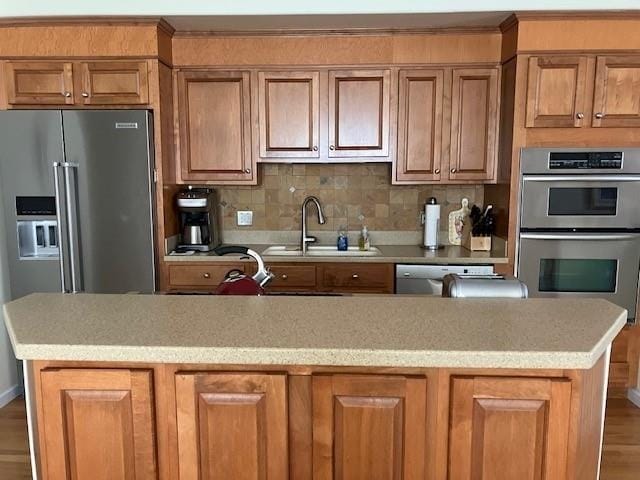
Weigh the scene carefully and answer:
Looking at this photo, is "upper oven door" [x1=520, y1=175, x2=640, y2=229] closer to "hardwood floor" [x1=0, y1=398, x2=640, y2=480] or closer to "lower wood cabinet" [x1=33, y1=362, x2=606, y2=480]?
"hardwood floor" [x1=0, y1=398, x2=640, y2=480]

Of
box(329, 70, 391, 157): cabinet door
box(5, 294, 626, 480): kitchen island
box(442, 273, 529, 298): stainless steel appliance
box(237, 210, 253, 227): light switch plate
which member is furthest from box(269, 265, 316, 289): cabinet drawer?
box(5, 294, 626, 480): kitchen island

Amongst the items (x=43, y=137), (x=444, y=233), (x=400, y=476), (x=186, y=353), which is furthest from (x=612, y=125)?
(x=43, y=137)

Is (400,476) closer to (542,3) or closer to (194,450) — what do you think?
(194,450)

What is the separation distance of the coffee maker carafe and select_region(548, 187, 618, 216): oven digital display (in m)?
2.19

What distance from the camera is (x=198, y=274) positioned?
3314mm

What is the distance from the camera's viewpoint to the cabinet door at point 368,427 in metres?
1.29

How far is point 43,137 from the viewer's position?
10.1ft

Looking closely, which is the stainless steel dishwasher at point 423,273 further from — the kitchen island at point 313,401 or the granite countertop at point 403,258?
the kitchen island at point 313,401

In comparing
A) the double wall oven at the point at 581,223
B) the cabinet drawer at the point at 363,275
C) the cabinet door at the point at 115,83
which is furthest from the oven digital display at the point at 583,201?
the cabinet door at the point at 115,83

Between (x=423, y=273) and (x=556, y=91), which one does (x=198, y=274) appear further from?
(x=556, y=91)

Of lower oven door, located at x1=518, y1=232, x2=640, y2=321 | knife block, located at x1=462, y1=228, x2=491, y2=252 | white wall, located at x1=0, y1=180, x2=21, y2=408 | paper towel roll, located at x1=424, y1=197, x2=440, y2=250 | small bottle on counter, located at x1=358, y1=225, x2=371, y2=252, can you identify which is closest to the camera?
lower oven door, located at x1=518, y1=232, x2=640, y2=321

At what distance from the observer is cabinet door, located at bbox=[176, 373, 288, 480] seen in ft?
4.27

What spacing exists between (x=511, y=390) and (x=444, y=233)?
8.45ft

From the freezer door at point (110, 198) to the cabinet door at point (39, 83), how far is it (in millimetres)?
198
